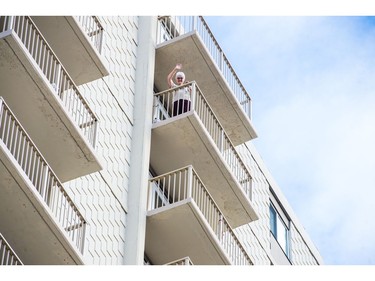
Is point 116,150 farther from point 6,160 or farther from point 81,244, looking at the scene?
point 6,160

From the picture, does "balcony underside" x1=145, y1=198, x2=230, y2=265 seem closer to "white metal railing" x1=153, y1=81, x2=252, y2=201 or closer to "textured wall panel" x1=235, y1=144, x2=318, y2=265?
"white metal railing" x1=153, y1=81, x2=252, y2=201

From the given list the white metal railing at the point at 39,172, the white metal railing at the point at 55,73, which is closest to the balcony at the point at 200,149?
the white metal railing at the point at 55,73

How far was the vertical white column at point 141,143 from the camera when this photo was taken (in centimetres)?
2877

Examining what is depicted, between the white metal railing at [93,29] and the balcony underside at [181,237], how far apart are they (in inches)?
143

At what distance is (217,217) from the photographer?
3206 centimetres

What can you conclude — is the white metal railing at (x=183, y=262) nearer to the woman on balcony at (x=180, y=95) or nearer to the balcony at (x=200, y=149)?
the balcony at (x=200, y=149)

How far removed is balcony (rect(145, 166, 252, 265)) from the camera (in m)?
29.2

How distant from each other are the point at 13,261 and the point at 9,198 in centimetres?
109

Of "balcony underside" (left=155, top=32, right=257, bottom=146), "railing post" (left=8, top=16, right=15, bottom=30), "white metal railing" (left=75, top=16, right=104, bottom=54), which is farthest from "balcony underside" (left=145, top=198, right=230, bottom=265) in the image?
"railing post" (left=8, top=16, right=15, bottom=30)

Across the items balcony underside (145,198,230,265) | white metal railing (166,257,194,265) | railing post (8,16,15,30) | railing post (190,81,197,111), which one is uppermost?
railing post (190,81,197,111)

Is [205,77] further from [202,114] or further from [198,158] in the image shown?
[198,158]

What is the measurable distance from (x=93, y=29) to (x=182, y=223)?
4.68 m

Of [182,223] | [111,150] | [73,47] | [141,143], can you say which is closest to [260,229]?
[141,143]
